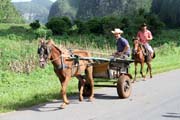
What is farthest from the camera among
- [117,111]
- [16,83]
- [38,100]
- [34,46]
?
[34,46]

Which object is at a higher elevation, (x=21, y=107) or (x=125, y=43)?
(x=125, y=43)

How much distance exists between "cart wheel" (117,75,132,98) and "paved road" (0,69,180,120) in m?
0.19

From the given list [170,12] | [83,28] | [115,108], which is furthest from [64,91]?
[170,12]

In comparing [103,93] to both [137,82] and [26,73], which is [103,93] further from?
[26,73]

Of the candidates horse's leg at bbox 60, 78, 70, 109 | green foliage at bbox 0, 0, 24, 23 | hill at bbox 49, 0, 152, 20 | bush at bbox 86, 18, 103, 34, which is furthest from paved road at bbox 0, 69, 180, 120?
hill at bbox 49, 0, 152, 20

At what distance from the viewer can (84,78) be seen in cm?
1398

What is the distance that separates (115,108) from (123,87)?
5.38 feet

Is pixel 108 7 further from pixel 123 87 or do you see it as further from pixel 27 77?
pixel 123 87

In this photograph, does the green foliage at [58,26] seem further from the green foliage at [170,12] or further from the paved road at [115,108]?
the paved road at [115,108]

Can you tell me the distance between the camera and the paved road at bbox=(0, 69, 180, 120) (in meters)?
11.4

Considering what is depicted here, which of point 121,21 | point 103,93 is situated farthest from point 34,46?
point 121,21

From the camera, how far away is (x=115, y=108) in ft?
41.2

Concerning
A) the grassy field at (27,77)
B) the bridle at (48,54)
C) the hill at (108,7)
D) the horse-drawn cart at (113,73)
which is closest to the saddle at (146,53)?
the grassy field at (27,77)

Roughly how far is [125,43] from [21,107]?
3951mm
